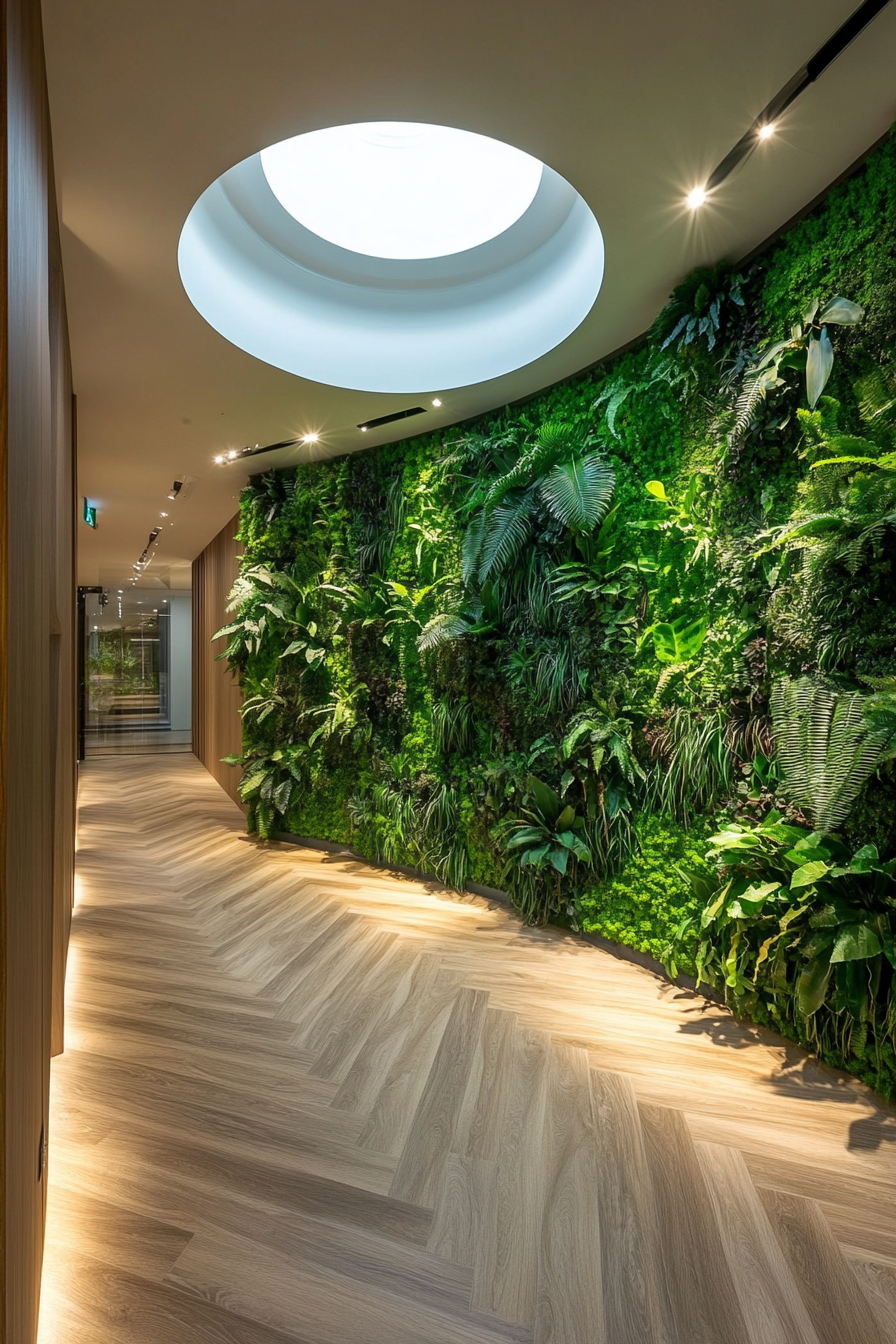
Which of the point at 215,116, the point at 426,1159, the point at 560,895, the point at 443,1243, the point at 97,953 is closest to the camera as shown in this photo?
the point at 443,1243

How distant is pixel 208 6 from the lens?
1.88 meters

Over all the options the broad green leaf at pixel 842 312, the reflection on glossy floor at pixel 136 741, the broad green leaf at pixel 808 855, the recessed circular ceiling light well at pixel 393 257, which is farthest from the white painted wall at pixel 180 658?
the broad green leaf at pixel 808 855

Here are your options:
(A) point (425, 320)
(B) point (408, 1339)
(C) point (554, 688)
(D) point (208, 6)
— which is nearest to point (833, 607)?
(C) point (554, 688)

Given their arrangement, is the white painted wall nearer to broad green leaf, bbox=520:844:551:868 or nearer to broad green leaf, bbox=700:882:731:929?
broad green leaf, bbox=520:844:551:868

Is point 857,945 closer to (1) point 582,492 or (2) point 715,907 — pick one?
(2) point 715,907

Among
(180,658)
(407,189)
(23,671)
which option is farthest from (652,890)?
(180,658)

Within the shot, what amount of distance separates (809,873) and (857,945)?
0.86 feet

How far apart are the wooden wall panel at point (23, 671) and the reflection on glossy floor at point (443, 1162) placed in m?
0.40

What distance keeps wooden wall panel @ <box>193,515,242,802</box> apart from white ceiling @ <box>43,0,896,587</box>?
4650 mm

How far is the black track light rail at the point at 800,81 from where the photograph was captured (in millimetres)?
1896

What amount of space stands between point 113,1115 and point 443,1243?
1.29 metres

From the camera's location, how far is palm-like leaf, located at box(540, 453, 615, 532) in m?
3.73

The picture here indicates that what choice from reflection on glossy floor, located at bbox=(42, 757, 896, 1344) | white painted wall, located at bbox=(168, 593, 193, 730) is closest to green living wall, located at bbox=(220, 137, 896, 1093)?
reflection on glossy floor, located at bbox=(42, 757, 896, 1344)

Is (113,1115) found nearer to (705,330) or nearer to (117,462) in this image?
(705,330)
